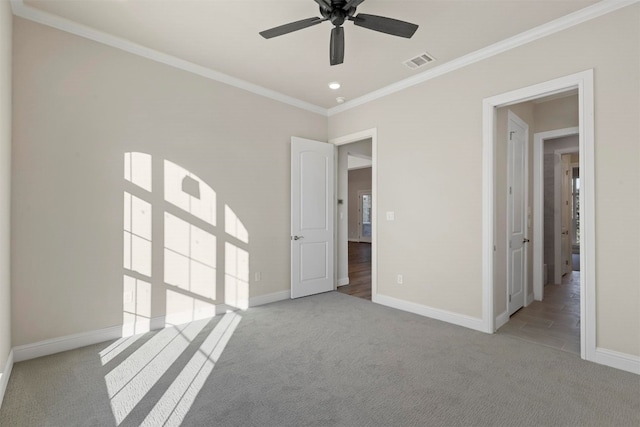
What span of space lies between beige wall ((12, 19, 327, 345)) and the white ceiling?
0.27 metres

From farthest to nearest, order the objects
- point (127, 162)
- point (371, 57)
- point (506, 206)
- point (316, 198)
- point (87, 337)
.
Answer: point (316, 198) → point (506, 206) → point (371, 57) → point (127, 162) → point (87, 337)

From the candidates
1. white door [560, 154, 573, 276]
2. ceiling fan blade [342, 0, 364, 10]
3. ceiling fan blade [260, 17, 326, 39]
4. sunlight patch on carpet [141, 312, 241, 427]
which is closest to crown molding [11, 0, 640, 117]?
ceiling fan blade [260, 17, 326, 39]

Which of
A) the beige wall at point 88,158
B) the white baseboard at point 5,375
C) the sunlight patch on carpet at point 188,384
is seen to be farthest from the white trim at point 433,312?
the white baseboard at point 5,375

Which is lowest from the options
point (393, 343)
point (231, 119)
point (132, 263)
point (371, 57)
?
point (393, 343)

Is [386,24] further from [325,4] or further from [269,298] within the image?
[269,298]

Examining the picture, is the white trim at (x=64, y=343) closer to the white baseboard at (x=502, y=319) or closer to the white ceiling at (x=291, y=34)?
the white ceiling at (x=291, y=34)

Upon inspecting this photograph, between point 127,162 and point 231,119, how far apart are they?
1342 mm

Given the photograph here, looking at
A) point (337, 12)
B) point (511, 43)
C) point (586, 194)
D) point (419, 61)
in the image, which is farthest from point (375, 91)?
point (586, 194)

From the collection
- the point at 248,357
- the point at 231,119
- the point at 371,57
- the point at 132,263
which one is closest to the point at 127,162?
the point at 132,263

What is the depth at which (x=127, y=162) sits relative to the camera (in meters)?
3.06

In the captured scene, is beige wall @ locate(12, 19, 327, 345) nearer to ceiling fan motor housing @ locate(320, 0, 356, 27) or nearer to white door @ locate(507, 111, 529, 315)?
ceiling fan motor housing @ locate(320, 0, 356, 27)

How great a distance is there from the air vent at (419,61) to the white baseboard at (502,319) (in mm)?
2955

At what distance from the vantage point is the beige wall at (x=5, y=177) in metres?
2.11

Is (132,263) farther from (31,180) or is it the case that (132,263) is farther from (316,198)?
(316,198)
